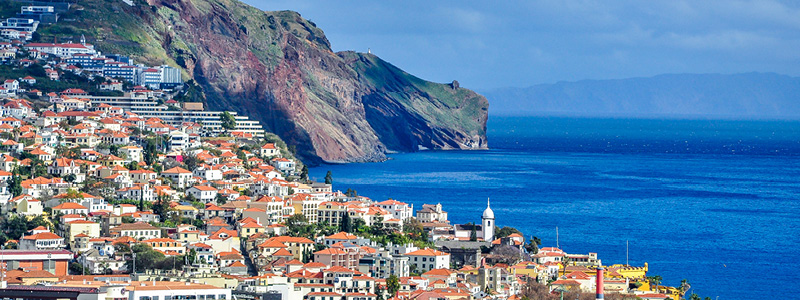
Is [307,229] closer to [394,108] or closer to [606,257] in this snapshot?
[606,257]

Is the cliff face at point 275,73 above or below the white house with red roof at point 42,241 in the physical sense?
above

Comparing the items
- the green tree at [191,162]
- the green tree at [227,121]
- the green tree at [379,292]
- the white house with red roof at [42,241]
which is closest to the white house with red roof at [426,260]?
the green tree at [379,292]

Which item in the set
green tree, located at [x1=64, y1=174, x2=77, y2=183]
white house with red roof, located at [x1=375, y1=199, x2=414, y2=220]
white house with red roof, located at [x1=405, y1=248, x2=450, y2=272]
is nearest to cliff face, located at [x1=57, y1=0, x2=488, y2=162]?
green tree, located at [x1=64, y1=174, x2=77, y2=183]

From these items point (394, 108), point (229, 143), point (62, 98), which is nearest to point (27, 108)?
point (62, 98)

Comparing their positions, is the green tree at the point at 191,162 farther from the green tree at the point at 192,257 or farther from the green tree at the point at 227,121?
the green tree at the point at 192,257

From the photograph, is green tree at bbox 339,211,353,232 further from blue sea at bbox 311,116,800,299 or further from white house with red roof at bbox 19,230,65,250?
white house with red roof at bbox 19,230,65,250

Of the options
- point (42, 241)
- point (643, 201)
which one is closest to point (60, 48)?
point (643, 201)
